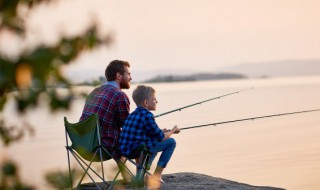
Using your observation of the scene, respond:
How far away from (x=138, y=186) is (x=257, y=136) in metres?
9.29

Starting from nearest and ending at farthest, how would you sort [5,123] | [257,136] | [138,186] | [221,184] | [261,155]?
[5,123], [138,186], [221,184], [261,155], [257,136]

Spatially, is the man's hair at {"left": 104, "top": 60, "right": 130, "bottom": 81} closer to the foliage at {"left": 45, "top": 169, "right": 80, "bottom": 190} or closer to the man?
the man

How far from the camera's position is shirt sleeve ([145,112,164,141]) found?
4.96 metres

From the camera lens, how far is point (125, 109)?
201 inches

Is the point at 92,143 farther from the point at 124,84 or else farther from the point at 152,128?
the point at 124,84

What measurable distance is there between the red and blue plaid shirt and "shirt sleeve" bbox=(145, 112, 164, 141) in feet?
0.66

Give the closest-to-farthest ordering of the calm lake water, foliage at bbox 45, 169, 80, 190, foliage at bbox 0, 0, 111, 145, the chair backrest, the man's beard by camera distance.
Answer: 1. foliage at bbox 0, 0, 111, 145
2. foliage at bbox 45, 169, 80, 190
3. the chair backrest
4. the man's beard
5. the calm lake water

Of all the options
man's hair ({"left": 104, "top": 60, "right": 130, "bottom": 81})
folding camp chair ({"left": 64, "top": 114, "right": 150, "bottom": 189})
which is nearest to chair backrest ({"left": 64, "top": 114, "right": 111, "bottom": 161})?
folding camp chair ({"left": 64, "top": 114, "right": 150, "bottom": 189})

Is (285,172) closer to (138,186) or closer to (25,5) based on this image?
(138,186)

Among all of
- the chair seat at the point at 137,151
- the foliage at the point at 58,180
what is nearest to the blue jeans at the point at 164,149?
the chair seat at the point at 137,151

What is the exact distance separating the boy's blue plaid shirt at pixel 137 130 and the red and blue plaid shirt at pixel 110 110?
0.31ft

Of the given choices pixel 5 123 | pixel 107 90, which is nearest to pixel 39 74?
pixel 5 123

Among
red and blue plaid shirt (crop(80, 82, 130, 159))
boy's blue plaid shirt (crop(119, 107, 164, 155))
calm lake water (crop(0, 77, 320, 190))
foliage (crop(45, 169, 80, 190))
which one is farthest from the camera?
calm lake water (crop(0, 77, 320, 190))

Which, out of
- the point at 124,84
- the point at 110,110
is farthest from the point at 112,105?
the point at 124,84
